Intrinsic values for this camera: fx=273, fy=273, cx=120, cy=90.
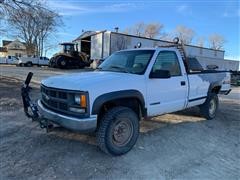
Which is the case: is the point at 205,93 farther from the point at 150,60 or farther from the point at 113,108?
the point at 113,108

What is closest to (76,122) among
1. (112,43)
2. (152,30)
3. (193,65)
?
(193,65)

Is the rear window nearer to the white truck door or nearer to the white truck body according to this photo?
the white truck body

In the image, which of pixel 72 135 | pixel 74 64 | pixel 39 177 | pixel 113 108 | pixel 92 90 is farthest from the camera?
pixel 74 64

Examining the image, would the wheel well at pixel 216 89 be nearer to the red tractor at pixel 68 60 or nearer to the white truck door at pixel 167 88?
the white truck door at pixel 167 88

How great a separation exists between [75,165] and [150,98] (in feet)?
6.38

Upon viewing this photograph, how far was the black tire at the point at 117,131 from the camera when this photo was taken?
4688 millimetres

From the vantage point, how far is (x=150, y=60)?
5.61 m

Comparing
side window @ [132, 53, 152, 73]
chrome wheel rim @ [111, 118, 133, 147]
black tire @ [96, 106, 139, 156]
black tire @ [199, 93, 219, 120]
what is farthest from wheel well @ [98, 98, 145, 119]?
black tire @ [199, 93, 219, 120]

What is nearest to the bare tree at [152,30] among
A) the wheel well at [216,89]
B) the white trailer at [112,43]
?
the white trailer at [112,43]

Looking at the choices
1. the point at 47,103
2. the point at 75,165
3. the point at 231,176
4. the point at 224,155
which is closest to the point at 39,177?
the point at 75,165

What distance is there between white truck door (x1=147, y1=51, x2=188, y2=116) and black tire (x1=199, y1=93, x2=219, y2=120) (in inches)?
58.1

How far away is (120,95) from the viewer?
15.7 ft

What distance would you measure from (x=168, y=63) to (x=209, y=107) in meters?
2.44

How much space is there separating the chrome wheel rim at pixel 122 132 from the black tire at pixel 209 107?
334cm
